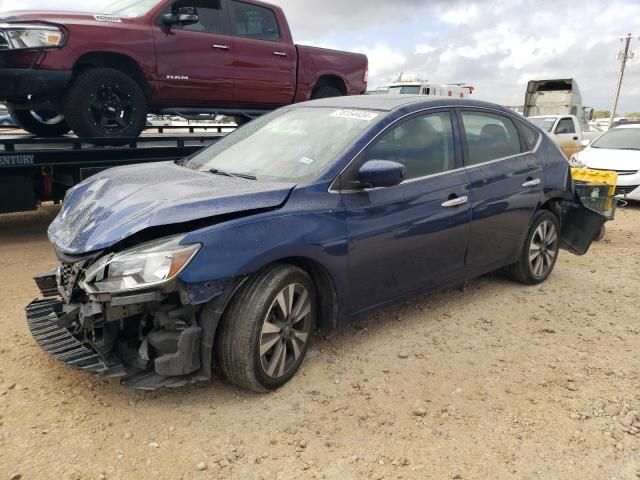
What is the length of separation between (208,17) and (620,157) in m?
7.78

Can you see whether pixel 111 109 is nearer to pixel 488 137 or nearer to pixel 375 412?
pixel 488 137

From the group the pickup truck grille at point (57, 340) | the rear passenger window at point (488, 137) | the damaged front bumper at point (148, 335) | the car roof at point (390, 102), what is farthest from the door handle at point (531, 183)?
the pickup truck grille at point (57, 340)

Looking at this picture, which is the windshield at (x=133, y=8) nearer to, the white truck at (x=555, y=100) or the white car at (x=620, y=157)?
the white car at (x=620, y=157)

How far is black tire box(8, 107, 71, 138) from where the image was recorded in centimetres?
681

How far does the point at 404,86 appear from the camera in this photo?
62.3 feet

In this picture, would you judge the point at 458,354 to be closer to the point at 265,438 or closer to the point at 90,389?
the point at 265,438

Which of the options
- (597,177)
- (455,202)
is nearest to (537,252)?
(455,202)

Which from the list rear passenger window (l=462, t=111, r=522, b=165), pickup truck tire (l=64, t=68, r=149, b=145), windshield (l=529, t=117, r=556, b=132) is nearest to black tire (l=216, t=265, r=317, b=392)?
rear passenger window (l=462, t=111, r=522, b=165)

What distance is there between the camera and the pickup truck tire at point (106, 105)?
17.9 feet

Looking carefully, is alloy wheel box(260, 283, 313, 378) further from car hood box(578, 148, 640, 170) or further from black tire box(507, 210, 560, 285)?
car hood box(578, 148, 640, 170)

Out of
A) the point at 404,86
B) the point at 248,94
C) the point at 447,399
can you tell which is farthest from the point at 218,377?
the point at 404,86

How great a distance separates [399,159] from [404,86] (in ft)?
53.5

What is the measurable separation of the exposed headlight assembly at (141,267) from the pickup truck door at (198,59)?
410 centimetres

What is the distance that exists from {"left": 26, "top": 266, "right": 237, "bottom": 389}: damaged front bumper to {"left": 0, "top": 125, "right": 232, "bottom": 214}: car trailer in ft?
10.2
